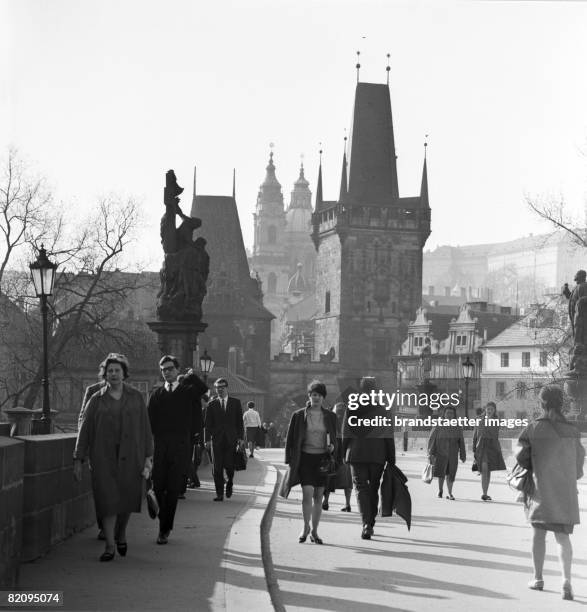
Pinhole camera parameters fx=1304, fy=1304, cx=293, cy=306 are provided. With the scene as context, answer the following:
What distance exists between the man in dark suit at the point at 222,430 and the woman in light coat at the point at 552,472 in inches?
277

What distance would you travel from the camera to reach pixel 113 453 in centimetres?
1049

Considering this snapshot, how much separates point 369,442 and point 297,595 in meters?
4.09

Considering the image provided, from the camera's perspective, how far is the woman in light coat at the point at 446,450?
19.6m

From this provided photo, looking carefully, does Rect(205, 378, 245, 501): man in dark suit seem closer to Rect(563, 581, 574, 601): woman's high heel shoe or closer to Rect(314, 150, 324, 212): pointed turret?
Rect(563, 581, 574, 601): woman's high heel shoe

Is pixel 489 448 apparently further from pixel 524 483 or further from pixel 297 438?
pixel 524 483

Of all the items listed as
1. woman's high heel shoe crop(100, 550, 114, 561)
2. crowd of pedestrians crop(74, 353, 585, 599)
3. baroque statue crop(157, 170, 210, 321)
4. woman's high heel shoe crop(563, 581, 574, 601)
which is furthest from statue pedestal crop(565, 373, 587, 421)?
woman's high heel shoe crop(100, 550, 114, 561)

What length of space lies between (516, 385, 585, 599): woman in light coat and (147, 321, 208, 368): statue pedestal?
13.2m

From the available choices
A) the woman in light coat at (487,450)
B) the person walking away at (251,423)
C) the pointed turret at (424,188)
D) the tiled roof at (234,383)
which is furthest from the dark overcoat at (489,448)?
the pointed turret at (424,188)

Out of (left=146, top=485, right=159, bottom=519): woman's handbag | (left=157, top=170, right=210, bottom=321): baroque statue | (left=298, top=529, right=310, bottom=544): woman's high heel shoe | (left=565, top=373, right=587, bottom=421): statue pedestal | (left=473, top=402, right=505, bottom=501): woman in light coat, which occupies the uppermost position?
(left=157, top=170, right=210, bottom=321): baroque statue

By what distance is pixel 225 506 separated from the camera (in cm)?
1584

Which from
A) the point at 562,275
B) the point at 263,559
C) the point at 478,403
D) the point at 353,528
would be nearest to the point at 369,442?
the point at 353,528

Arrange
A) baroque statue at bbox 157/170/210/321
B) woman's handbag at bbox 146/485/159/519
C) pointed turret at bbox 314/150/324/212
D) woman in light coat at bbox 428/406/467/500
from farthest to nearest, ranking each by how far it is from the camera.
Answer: pointed turret at bbox 314/150/324/212 → baroque statue at bbox 157/170/210/321 → woman in light coat at bbox 428/406/467/500 → woman's handbag at bbox 146/485/159/519

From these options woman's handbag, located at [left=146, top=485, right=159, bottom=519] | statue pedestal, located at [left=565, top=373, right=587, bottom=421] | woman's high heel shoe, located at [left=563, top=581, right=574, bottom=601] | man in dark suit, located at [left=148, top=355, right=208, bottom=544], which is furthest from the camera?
statue pedestal, located at [left=565, top=373, right=587, bottom=421]

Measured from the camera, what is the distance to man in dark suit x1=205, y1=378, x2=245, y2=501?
1659 cm
